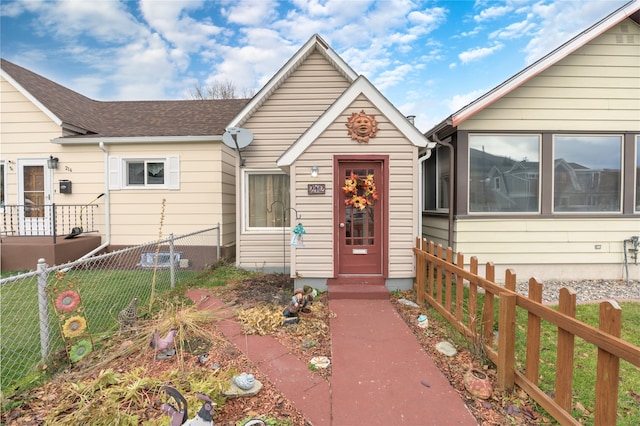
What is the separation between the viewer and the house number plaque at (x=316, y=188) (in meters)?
5.32

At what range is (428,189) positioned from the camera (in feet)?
25.2

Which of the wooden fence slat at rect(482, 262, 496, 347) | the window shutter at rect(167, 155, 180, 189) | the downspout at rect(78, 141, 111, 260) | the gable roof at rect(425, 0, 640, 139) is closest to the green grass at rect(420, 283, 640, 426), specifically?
the wooden fence slat at rect(482, 262, 496, 347)

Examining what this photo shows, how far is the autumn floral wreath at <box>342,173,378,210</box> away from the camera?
5.18m

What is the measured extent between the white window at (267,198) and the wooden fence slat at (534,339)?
5.59 metres

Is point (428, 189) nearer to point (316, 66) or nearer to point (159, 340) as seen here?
point (316, 66)

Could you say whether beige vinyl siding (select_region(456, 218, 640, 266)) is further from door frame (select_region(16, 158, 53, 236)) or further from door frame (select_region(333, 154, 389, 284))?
door frame (select_region(16, 158, 53, 236))

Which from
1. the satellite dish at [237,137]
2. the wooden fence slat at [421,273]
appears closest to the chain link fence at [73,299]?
the satellite dish at [237,137]

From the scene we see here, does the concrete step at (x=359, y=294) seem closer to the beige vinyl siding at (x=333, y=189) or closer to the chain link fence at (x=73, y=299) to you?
the beige vinyl siding at (x=333, y=189)

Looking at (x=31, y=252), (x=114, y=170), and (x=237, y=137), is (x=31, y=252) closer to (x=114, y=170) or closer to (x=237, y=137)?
(x=114, y=170)

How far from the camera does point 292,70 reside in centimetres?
716

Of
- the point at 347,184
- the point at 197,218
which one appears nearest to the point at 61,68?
the point at 197,218

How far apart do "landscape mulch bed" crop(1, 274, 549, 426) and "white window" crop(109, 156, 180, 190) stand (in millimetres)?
4716

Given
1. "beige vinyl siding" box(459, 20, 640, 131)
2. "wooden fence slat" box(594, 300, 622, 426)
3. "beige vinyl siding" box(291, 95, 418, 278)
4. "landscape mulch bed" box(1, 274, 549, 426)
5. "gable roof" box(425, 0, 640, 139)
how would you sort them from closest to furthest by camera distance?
"wooden fence slat" box(594, 300, 622, 426), "landscape mulch bed" box(1, 274, 549, 426), "beige vinyl siding" box(291, 95, 418, 278), "gable roof" box(425, 0, 640, 139), "beige vinyl siding" box(459, 20, 640, 131)

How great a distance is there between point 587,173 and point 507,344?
5383mm
